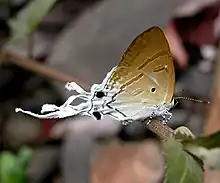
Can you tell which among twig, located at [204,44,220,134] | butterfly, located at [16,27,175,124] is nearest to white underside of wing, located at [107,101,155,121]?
butterfly, located at [16,27,175,124]

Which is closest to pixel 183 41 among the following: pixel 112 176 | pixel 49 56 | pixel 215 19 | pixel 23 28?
pixel 215 19

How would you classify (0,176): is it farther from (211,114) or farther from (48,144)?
(211,114)

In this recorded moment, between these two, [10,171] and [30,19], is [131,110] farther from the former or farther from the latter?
[10,171]

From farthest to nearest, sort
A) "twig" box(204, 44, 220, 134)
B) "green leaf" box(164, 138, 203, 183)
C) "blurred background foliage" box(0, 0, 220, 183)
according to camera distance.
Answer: "blurred background foliage" box(0, 0, 220, 183) < "twig" box(204, 44, 220, 134) < "green leaf" box(164, 138, 203, 183)

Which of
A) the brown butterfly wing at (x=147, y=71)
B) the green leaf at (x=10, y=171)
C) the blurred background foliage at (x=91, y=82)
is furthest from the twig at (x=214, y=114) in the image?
the brown butterfly wing at (x=147, y=71)

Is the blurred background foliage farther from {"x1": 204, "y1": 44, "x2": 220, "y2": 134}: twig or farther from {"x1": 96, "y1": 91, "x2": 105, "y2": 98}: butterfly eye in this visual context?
{"x1": 96, "y1": 91, "x2": 105, "y2": 98}: butterfly eye

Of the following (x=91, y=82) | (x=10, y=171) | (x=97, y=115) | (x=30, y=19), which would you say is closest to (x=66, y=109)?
(x=97, y=115)

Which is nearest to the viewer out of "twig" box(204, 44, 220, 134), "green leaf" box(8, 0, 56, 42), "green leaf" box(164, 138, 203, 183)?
"green leaf" box(164, 138, 203, 183)
